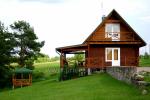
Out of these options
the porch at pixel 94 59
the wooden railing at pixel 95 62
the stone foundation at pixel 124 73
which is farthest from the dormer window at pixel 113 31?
the stone foundation at pixel 124 73

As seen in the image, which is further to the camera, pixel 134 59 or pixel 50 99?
pixel 134 59

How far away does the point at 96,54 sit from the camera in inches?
1724

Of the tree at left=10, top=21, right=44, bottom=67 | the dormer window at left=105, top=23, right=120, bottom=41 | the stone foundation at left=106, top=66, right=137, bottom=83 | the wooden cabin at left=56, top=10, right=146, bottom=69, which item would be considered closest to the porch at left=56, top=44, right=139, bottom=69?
the wooden cabin at left=56, top=10, right=146, bottom=69

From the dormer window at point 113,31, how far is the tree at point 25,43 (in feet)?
89.1

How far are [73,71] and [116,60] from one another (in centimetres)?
471

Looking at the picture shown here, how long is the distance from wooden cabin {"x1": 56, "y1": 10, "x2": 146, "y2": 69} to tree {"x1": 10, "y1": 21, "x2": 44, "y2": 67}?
25085 mm

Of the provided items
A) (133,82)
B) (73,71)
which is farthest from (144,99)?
(73,71)

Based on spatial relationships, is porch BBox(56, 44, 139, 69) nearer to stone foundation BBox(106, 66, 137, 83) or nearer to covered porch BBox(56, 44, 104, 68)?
covered porch BBox(56, 44, 104, 68)

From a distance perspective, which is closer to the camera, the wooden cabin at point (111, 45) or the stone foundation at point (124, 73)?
the stone foundation at point (124, 73)

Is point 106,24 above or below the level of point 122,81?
above

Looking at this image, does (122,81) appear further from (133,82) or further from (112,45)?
(112,45)

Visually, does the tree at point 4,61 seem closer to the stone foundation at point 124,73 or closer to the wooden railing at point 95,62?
the wooden railing at point 95,62

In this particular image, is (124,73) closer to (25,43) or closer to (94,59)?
(94,59)

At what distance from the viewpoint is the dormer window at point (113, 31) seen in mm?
42688
